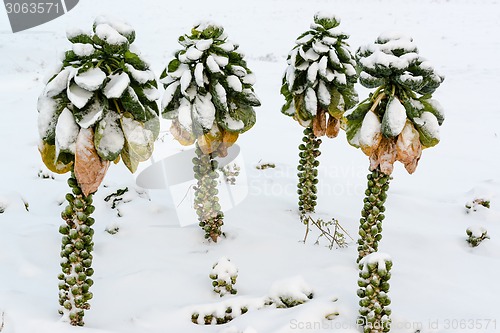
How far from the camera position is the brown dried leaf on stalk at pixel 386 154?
379 cm

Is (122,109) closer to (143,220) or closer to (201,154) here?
(201,154)

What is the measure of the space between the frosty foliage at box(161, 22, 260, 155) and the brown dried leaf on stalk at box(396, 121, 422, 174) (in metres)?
1.42

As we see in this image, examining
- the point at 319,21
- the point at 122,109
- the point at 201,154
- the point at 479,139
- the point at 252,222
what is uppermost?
the point at 319,21

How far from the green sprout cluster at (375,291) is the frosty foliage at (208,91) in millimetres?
1853

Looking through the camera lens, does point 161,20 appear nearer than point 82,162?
No

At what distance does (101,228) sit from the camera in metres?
5.11

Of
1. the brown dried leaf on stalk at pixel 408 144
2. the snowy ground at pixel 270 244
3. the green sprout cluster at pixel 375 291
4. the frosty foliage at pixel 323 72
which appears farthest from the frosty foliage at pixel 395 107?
the snowy ground at pixel 270 244

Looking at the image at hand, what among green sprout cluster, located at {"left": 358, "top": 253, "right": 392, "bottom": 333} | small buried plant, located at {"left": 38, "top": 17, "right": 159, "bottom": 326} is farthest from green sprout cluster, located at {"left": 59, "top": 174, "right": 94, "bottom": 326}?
green sprout cluster, located at {"left": 358, "top": 253, "right": 392, "bottom": 333}

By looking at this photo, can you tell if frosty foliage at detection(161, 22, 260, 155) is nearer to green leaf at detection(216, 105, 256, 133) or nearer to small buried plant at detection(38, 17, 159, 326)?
green leaf at detection(216, 105, 256, 133)

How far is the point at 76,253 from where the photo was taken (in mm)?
3449

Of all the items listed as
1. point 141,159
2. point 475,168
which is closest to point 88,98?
point 141,159

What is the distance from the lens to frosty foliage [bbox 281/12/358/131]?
15.3ft

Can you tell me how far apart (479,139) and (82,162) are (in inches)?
302

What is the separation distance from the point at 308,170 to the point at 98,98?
2.62 metres
